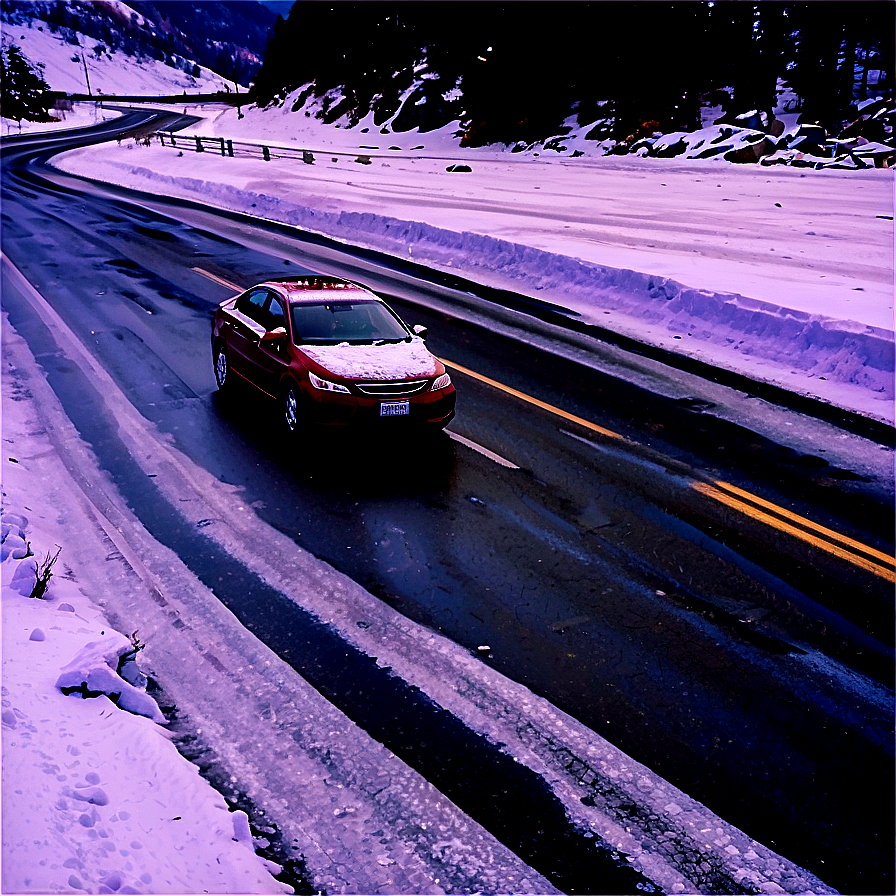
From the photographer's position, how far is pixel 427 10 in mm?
71188

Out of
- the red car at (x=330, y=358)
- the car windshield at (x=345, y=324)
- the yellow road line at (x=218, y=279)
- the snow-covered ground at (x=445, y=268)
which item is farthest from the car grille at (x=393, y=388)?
the yellow road line at (x=218, y=279)

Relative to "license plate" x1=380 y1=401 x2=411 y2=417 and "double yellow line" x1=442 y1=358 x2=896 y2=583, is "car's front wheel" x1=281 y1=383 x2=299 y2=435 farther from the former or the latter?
"double yellow line" x1=442 y1=358 x2=896 y2=583

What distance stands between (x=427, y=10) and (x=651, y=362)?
69.6 m

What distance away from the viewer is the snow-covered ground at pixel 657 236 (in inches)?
497

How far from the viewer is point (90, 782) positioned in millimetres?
4211

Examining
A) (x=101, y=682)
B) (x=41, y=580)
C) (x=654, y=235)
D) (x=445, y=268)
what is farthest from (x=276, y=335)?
(x=654, y=235)

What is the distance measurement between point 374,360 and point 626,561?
12.3 ft

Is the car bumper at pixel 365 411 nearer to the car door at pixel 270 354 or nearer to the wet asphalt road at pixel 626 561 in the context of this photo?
the wet asphalt road at pixel 626 561

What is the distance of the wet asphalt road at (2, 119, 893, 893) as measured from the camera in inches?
191

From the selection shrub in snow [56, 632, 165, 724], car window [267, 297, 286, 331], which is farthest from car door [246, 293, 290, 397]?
shrub in snow [56, 632, 165, 724]

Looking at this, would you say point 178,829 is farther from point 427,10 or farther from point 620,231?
point 427,10

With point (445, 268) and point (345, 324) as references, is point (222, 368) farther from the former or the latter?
point (445, 268)

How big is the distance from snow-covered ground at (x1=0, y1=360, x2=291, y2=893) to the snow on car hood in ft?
12.2

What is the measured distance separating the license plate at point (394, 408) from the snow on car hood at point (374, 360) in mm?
285
